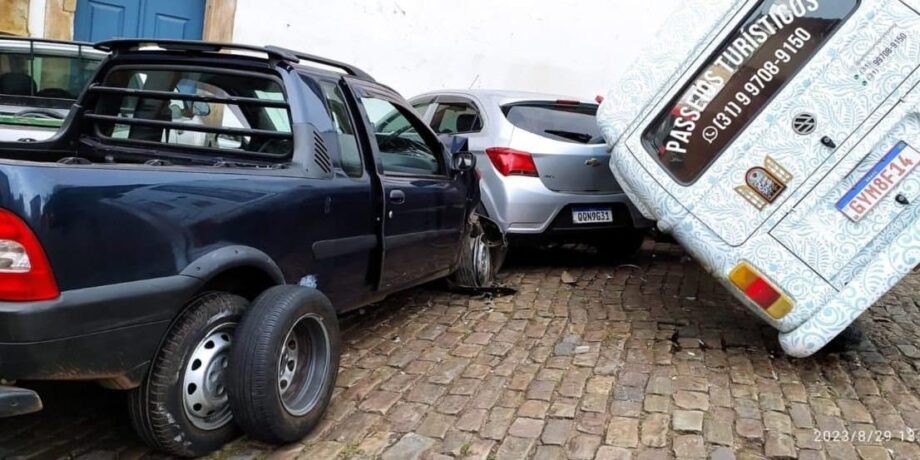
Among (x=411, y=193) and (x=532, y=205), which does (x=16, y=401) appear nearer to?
(x=411, y=193)

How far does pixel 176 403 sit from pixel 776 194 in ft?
10.3

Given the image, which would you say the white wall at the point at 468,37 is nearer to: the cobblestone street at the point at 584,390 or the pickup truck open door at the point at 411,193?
the cobblestone street at the point at 584,390

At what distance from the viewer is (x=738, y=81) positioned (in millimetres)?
4238

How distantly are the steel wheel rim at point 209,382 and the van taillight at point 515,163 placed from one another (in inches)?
133

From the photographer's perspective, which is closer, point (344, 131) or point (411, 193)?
point (344, 131)

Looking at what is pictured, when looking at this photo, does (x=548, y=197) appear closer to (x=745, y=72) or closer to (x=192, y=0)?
(x=745, y=72)

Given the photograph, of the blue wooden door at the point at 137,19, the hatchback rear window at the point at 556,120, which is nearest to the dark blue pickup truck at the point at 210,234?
the hatchback rear window at the point at 556,120

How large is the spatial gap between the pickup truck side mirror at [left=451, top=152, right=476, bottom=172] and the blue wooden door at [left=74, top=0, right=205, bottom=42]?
5983 mm

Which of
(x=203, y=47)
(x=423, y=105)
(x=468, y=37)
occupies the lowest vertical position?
(x=423, y=105)

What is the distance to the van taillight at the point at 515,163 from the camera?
5953 millimetres

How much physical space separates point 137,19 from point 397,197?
682 cm

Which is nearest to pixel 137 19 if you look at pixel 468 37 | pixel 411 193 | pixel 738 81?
pixel 468 37

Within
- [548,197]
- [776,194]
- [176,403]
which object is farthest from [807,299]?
[176,403]

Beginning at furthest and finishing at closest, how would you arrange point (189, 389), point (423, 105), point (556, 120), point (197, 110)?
point (423, 105) < point (556, 120) < point (197, 110) < point (189, 389)
